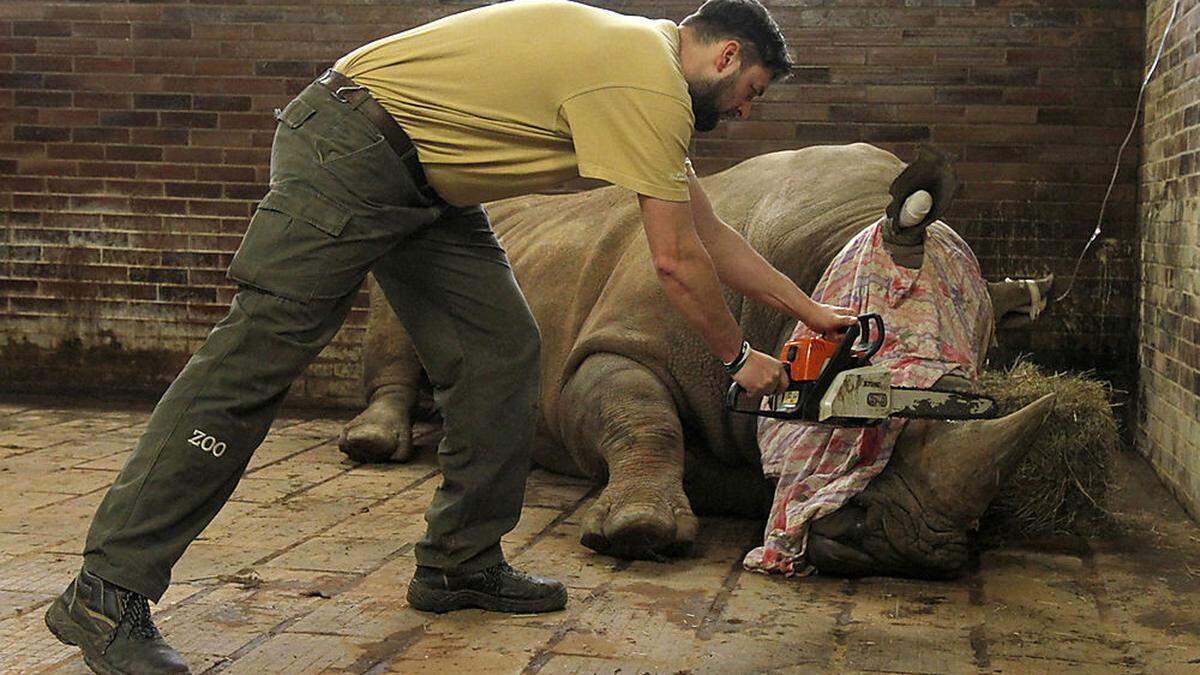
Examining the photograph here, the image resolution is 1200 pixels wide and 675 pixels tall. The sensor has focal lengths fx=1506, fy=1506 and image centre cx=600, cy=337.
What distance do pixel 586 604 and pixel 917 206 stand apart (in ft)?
4.93

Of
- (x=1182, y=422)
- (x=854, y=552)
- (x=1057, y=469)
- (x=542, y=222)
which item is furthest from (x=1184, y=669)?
(x=542, y=222)

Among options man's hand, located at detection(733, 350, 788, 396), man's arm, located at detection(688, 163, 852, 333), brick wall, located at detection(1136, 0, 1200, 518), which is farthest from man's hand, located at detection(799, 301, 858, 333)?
brick wall, located at detection(1136, 0, 1200, 518)

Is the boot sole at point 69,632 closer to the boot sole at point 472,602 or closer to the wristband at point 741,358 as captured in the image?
the boot sole at point 472,602

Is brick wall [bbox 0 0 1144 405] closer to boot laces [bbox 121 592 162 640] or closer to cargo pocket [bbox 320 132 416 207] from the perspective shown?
cargo pocket [bbox 320 132 416 207]

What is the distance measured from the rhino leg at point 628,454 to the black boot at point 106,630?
1.58 m

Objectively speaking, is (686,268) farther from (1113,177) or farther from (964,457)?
(1113,177)

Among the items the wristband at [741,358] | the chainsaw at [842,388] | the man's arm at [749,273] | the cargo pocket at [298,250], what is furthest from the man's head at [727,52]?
the cargo pocket at [298,250]

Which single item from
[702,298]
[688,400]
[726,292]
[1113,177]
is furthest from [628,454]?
[1113,177]

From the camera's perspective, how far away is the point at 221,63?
25.1ft

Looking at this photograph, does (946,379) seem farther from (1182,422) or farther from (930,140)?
(930,140)

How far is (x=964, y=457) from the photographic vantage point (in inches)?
163

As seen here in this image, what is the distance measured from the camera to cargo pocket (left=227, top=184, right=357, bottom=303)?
336 centimetres

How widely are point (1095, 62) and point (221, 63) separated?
430cm

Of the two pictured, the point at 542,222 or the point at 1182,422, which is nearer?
the point at 1182,422
